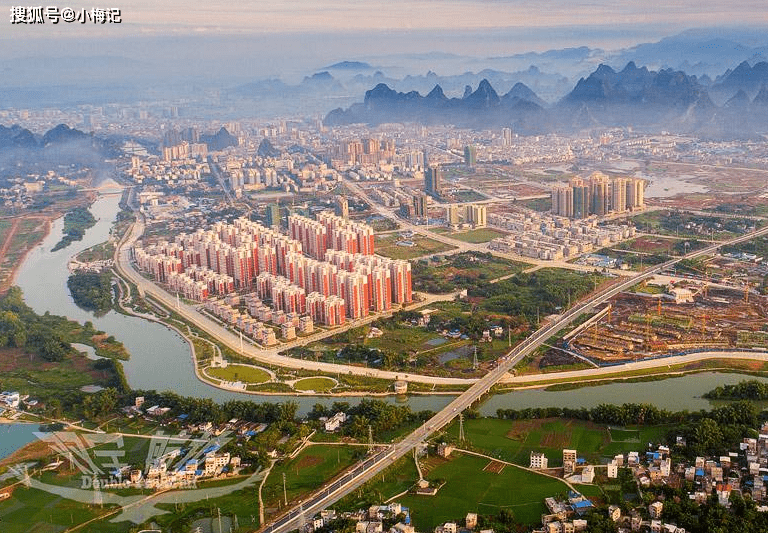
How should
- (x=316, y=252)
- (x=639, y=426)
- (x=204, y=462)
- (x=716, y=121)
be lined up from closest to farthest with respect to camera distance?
(x=204, y=462) < (x=639, y=426) < (x=316, y=252) < (x=716, y=121)

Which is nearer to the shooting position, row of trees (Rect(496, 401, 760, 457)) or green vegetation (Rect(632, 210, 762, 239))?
row of trees (Rect(496, 401, 760, 457))

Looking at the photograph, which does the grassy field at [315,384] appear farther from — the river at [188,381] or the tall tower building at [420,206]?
the tall tower building at [420,206]

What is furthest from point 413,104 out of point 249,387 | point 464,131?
point 249,387

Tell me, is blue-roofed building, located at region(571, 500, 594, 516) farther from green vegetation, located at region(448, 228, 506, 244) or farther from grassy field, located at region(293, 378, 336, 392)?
green vegetation, located at region(448, 228, 506, 244)

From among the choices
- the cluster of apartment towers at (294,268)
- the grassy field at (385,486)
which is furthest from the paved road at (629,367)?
the cluster of apartment towers at (294,268)

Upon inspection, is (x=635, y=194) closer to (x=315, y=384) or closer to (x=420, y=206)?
(x=420, y=206)

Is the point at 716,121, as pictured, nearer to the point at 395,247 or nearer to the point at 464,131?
the point at 464,131

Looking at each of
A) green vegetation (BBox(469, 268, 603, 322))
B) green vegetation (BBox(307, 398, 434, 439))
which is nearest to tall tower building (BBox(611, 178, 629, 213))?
green vegetation (BBox(469, 268, 603, 322))
